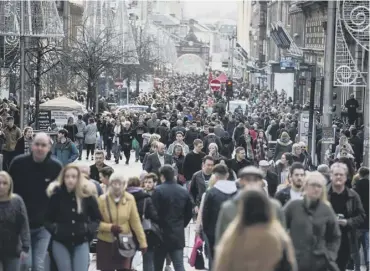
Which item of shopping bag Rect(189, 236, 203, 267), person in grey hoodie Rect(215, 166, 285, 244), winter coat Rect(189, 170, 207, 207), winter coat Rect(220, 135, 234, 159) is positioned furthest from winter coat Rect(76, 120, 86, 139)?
person in grey hoodie Rect(215, 166, 285, 244)

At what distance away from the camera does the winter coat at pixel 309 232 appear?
38.4ft

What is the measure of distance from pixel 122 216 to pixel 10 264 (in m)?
1.23

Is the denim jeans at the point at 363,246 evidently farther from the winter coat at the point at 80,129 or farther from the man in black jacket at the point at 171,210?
the winter coat at the point at 80,129

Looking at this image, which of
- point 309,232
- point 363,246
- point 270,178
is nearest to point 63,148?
point 270,178

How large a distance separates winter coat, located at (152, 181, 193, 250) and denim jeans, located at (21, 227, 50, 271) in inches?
60.2

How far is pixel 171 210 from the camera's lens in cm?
1444

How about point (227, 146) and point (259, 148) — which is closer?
point (259, 148)

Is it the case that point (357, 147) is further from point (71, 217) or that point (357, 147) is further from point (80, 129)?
point (71, 217)

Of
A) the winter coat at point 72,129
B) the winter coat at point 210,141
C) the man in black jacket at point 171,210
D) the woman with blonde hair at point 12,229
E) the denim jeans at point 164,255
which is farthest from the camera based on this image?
the winter coat at point 72,129

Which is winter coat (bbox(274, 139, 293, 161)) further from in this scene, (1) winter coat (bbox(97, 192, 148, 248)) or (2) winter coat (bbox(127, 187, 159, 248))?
(1) winter coat (bbox(97, 192, 148, 248))

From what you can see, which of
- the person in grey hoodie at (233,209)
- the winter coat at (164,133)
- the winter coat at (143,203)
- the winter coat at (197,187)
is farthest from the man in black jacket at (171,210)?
the winter coat at (164,133)

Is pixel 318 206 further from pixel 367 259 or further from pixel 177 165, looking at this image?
pixel 177 165

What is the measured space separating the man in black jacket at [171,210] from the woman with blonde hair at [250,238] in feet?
19.8

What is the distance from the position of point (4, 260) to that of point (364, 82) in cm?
1605
